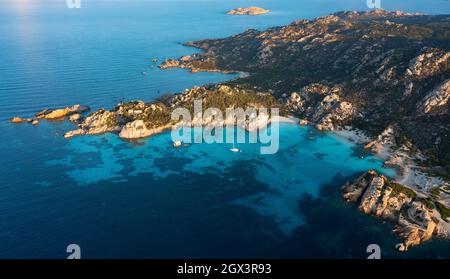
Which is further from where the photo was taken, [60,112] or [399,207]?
[60,112]

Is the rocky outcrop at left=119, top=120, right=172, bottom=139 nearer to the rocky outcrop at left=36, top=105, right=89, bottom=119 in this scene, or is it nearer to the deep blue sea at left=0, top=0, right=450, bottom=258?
the deep blue sea at left=0, top=0, right=450, bottom=258

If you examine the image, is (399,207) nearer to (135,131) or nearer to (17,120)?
(135,131)

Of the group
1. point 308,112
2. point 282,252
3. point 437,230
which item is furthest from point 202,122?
point 437,230

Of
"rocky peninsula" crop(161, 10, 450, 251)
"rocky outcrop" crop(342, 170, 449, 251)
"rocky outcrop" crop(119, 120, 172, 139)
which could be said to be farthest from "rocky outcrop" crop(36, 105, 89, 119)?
"rocky outcrop" crop(342, 170, 449, 251)

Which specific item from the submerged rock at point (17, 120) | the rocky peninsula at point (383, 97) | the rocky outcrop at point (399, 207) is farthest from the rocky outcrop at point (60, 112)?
the rocky outcrop at point (399, 207)

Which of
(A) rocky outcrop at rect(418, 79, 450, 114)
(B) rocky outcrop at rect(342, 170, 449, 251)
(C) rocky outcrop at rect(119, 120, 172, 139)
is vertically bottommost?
(B) rocky outcrop at rect(342, 170, 449, 251)

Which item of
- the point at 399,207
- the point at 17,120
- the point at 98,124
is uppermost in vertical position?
the point at 17,120

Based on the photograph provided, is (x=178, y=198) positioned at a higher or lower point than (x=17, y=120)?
lower

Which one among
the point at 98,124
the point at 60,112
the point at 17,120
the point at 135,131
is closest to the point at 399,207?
the point at 135,131
